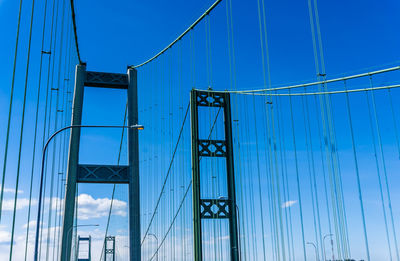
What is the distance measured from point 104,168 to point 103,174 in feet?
0.94

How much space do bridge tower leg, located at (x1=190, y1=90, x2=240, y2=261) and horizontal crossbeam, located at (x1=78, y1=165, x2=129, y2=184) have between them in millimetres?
6772

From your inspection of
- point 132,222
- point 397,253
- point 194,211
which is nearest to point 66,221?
point 132,222

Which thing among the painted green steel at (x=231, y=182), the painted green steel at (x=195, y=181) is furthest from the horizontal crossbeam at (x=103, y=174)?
the painted green steel at (x=231, y=182)

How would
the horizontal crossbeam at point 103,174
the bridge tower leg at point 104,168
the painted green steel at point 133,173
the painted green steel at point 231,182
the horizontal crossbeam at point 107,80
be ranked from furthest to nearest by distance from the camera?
1. the horizontal crossbeam at point 107,80
2. the horizontal crossbeam at point 103,174
3. the painted green steel at point 133,173
4. the bridge tower leg at point 104,168
5. the painted green steel at point 231,182

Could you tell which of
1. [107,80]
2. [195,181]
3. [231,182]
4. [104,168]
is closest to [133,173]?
[104,168]

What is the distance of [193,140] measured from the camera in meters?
17.3

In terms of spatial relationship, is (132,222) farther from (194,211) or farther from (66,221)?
(194,211)

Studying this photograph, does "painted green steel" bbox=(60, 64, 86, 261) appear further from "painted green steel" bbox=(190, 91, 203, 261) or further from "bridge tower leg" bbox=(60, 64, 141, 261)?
"painted green steel" bbox=(190, 91, 203, 261)

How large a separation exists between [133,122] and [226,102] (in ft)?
23.2

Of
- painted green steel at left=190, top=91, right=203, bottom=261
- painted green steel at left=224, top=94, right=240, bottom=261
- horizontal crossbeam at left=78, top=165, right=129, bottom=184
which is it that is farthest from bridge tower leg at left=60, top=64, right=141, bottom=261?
painted green steel at left=224, top=94, right=240, bottom=261

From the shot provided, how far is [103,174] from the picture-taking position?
74.4 ft

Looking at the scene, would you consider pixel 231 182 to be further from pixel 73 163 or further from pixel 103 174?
pixel 73 163

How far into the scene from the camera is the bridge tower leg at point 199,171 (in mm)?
15938

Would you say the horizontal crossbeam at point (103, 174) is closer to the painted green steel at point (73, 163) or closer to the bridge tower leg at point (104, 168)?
the bridge tower leg at point (104, 168)
